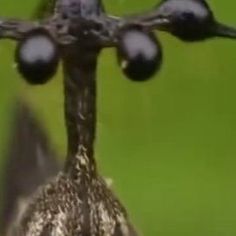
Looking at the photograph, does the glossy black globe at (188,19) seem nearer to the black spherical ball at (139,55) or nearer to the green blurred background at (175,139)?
the black spherical ball at (139,55)

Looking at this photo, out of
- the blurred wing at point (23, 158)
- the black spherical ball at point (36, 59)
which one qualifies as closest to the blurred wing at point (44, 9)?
the black spherical ball at point (36, 59)

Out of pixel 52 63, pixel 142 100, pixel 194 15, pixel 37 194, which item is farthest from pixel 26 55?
pixel 142 100

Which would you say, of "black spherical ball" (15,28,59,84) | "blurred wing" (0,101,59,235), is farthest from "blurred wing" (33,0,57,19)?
"blurred wing" (0,101,59,235)

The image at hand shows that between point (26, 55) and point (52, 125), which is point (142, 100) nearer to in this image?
point (52, 125)

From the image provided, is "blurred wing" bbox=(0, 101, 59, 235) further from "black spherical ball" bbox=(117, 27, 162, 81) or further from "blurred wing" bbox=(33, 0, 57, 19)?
"black spherical ball" bbox=(117, 27, 162, 81)

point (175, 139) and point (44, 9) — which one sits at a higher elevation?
point (44, 9)

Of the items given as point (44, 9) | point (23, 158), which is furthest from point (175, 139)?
point (44, 9)

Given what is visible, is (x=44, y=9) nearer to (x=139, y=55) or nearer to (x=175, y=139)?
(x=139, y=55)
